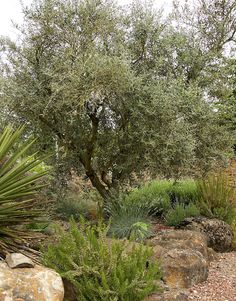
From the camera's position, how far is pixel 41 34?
8062 mm

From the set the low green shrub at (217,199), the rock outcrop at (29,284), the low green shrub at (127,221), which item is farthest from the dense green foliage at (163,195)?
the rock outcrop at (29,284)

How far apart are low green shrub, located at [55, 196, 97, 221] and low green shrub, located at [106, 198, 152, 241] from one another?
1.22m

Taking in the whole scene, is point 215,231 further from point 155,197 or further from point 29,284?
point 29,284

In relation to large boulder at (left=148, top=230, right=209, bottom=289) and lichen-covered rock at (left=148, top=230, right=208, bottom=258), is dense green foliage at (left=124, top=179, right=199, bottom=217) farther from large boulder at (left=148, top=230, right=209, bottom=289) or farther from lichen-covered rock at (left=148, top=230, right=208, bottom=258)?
large boulder at (left=148, top=230, right=209, bottom=289)

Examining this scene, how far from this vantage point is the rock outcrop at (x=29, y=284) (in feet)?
13.9

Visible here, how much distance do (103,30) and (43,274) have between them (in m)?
5.18

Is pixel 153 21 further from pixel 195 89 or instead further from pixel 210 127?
pixel 210 127

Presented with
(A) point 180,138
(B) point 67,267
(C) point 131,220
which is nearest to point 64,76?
(A) point 180,138

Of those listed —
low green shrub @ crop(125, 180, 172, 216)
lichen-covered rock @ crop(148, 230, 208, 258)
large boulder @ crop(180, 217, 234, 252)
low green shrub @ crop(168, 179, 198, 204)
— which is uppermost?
low green shrub @ crop(168, 179, 198, 204)

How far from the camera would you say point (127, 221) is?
8102 millimetres

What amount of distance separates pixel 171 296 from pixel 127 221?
2.88 meters

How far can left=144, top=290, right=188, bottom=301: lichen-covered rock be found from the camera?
518 centimetres

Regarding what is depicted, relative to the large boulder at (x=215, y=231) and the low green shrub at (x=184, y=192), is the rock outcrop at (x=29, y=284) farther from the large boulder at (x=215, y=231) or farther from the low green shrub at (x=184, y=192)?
the low green shrub at (x=184, y=192)

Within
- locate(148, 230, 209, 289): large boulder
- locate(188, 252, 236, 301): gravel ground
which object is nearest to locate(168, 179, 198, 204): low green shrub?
locate(188, 252, 236, 301): gravel ground
